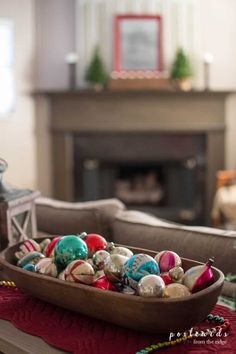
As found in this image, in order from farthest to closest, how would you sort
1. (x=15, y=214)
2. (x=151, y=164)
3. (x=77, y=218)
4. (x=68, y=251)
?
1. (x=151, y=164)
2. (x=77, y=218)
3. (x=15, y=214)
4. (x=68, y=251)

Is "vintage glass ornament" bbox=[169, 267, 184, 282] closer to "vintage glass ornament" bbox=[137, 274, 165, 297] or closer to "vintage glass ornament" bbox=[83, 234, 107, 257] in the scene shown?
"vintage glass ornament" bbox=[137, 274, 165, 297]

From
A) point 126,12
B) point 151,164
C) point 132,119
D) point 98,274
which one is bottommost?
point 151,164

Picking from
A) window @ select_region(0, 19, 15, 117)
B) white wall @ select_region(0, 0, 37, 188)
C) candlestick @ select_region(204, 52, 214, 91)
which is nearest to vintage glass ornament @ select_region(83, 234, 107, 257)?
white wall @ select_region(0, 0, 37, 188)

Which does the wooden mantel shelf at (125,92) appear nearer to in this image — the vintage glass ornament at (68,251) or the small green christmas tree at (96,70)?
the small green christmas tree at (96,70)

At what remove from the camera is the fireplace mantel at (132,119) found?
5.46 metres

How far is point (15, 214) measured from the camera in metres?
1.56

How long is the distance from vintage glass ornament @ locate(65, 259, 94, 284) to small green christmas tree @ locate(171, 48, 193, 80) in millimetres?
4251

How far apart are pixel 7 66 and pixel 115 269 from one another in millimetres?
4415

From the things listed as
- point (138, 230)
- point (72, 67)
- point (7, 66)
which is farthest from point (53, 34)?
point (138, 230)

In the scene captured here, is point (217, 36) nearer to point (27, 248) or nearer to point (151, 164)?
point (151, 164)

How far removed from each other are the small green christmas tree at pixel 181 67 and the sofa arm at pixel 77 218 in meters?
3.36

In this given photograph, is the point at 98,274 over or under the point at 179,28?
under

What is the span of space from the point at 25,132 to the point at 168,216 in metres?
1.60

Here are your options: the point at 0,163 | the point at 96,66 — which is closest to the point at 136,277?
the point at 0,163
